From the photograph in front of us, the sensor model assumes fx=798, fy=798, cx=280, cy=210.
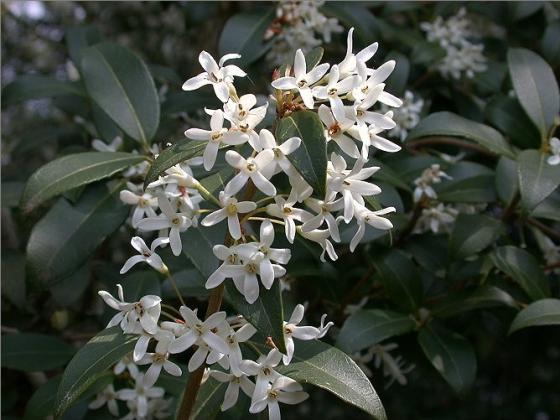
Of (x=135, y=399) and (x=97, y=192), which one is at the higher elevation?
(x=97, y=192)

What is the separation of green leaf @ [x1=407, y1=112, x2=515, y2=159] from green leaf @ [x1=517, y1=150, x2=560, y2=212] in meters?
0.08

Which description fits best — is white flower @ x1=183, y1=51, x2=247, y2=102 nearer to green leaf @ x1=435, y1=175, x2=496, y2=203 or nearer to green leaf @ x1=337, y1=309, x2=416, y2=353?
green leaf @ x1=337, y1=309, x2=416, y2=353

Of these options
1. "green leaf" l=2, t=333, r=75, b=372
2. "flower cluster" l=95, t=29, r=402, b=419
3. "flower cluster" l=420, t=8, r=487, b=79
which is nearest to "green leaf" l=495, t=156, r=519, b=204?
"flower cluster" l=420, t=8, r=487, b=79

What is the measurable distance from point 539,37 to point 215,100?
1194 millimetres

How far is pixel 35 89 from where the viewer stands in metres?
2.31

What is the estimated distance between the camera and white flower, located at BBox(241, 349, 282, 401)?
3.94ft

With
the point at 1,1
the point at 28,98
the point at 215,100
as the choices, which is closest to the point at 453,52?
the point at 215,100

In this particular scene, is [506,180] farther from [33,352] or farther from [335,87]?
[33,352]

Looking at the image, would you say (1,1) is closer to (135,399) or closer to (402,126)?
(402,126)

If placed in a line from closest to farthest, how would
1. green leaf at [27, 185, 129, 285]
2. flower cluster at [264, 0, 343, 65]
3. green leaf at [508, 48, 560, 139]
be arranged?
green leaf at [27, 185, 129, 285] < green leaf at [508, 48, 560, 139] < flower cluster at [264, 0, 343, 65]

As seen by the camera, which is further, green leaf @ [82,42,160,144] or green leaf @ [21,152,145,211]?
green leaf @ [82,42,160,144]

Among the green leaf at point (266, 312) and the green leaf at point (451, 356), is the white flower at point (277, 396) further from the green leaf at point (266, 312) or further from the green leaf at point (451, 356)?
the green leaf at point (451, 356)

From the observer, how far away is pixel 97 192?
5.97ft

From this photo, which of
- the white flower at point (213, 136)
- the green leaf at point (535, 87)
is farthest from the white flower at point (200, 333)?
the green leaf at point (535, 87)
